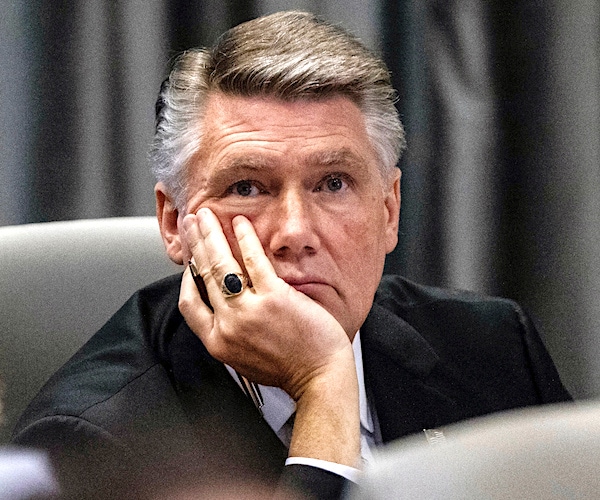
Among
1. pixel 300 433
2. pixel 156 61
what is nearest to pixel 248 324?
pixel 300 433

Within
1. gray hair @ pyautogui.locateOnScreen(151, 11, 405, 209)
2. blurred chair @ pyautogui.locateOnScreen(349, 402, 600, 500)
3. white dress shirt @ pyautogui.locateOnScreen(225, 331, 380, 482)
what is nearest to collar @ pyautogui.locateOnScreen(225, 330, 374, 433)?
white dress shirt @ pyautogui.locateOnScreen(225, 331, 380, 482)

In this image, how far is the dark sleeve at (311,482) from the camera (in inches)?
20.8

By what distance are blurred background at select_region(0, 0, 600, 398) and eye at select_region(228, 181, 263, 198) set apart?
21cm

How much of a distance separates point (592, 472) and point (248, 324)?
0.57 metres

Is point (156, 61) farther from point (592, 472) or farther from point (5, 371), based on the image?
point (592, 472)

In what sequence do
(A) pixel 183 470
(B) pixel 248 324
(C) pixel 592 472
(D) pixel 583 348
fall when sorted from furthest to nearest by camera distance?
(D) pixel 583 348 → (B) pixel 248 324 → (A) pixel 183 470 → (C) pixel 592 472

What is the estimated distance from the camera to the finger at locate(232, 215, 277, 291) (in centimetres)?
84

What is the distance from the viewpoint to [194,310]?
88 centimetres

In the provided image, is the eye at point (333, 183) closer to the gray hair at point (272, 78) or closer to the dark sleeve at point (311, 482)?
the gray hair at point (272, 78)

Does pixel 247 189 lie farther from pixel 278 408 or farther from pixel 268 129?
pixel 278 408

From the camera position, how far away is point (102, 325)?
92 centimetres

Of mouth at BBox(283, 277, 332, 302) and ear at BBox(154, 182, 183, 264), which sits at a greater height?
ear at BBox(154, 182, 183, 264)

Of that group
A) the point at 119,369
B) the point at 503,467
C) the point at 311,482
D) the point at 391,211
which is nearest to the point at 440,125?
the point at 391,211

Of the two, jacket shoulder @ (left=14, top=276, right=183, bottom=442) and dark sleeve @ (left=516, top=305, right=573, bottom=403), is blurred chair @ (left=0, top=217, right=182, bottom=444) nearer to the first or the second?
jacket shoulder @ (left=14, top=276, right=183, bottom=442)
